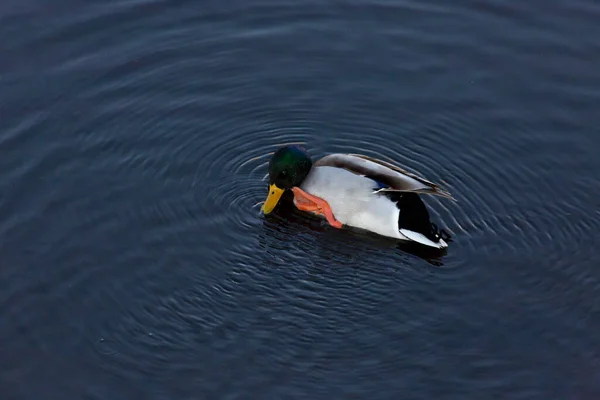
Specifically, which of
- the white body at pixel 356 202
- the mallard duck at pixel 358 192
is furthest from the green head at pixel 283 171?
the white body at pixel 356 202

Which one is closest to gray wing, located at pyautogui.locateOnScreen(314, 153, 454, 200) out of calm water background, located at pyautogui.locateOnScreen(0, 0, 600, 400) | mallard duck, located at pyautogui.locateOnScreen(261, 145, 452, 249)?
mallard duck, located at pyautogui.locateOnScreen(261, 145, 452, 249)

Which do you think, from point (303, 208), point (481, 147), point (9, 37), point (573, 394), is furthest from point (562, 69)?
point (9, 37)

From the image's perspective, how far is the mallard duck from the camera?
9.25m

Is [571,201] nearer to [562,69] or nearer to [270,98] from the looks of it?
[562,69]

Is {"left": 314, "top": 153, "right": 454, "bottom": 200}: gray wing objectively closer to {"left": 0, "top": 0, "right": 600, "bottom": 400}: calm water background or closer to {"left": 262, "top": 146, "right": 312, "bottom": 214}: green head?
{"left": 262, "top": 146, "right": 312, "bottom": 214}: green head

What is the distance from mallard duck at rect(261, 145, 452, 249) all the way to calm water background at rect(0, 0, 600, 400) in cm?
17

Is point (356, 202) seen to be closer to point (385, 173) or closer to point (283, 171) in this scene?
point (385, 173)

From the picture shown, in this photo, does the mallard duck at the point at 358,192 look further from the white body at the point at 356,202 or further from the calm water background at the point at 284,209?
the calm water background at the point at 284,209

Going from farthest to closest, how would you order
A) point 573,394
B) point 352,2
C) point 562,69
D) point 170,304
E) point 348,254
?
point 352,2 < point 562,69 < point 348,254 < point 170,304 < point 573,394

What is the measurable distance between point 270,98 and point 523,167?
2.75 m

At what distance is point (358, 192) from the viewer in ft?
31.4

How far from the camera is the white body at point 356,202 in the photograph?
31.0 ft

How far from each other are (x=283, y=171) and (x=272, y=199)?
0.28 m

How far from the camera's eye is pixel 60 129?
1059 centimetres
